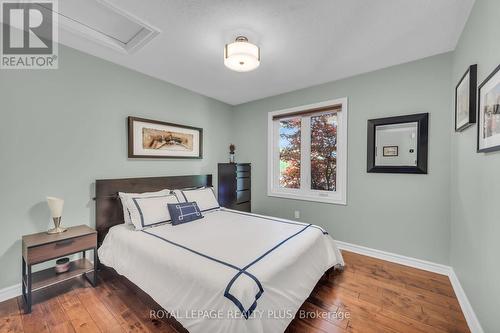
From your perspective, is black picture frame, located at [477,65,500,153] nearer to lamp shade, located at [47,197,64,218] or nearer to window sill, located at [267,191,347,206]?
window sill, located at [267,191,347,206]

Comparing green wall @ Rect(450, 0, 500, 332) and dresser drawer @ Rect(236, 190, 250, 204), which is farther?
dresser drawer @ Rect(236, 190, 250, 204)

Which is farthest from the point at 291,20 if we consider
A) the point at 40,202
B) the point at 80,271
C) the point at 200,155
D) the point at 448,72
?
the point at 80,271

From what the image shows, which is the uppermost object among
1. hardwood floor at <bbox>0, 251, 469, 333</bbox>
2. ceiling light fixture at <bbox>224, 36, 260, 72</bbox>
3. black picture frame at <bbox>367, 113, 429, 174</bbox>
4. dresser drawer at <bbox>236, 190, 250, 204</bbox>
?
ceiling light fixture at <bbox>224, 36, 260, 72</bbox>

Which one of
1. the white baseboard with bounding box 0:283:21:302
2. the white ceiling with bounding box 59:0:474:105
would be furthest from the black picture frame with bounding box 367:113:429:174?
the white baseboard with bounding box 0:283:21:302

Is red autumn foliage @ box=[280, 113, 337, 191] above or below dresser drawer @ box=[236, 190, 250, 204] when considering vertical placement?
above

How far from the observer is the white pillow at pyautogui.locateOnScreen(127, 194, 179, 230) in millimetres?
2322

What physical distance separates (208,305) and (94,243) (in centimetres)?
152

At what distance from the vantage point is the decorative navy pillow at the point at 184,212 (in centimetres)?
248

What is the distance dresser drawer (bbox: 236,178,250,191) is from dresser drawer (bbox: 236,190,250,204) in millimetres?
74

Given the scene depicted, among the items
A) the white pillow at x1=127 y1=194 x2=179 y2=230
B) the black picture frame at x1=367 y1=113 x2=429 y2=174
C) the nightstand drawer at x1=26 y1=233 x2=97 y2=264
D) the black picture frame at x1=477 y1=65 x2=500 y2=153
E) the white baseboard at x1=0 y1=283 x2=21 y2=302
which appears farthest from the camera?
the black picture frame at x1=367 y1=113 x2=429 y2=174

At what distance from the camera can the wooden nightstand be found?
1800 millimetres

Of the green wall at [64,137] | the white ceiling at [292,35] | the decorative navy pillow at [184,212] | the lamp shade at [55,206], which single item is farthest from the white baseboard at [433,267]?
the lamp shade at [55,206]

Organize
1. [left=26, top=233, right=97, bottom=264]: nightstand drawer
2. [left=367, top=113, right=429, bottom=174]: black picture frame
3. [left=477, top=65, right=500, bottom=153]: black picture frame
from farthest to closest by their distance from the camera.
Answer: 1. [left=367, top=113, right=429, bottom=174]: black picture frame
2. [left=26, top=233, right=97, bottom=264]: nightstand drawer
3. [left=477, top=65, right=500, bottom=153]: black picture frame

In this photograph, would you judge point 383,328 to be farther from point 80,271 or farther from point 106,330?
point 80,271
